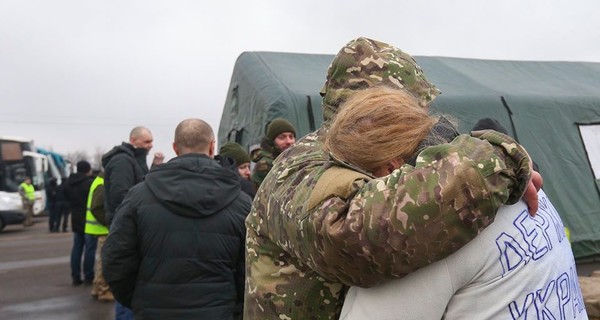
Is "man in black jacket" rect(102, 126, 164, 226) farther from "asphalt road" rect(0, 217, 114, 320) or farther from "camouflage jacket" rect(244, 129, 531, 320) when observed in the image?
"camouflage jacket" rect(244, 129, 531, 320)

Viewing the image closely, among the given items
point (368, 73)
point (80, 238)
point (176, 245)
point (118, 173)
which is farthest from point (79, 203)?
point (368, 73)

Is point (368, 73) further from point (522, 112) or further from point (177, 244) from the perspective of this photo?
point (522, 112)

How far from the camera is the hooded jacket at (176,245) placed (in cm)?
287

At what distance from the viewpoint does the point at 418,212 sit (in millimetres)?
1065

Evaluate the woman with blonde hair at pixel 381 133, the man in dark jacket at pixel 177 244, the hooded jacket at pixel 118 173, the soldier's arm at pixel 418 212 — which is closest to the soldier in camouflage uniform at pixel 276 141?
the hooded jacket at pixel 118 173

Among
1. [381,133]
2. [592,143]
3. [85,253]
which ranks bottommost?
[85,253]

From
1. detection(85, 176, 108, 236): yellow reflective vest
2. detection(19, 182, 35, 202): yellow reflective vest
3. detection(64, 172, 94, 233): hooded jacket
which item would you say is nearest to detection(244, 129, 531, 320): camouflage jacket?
detection(85, 176, 108, 236): yellow reflective vest

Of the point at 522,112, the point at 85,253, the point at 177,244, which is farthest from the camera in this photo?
the point at 522,112

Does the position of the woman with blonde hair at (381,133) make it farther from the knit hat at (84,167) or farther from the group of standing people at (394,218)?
the knit hat at (84,167)

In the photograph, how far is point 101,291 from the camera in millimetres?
7129

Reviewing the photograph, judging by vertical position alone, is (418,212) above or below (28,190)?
above

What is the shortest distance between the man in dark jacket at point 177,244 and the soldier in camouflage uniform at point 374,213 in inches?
63.2

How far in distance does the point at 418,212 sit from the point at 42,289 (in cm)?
845

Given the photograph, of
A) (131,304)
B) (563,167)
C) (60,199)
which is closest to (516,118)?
(563,167)
